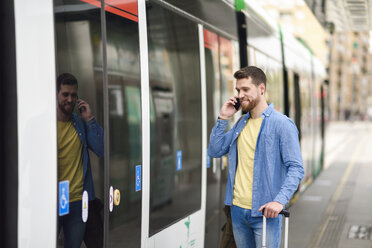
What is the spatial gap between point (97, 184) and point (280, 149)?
117cm

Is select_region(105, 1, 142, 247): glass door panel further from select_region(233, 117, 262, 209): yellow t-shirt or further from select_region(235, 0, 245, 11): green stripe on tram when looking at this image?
select_region(235, 0, 245, 11): green stripe on tram

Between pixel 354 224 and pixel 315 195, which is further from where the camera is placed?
pixel 315 195

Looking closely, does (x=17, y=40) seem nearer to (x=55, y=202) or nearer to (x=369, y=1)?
(x=55, y=202)

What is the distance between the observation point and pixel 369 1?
7.89 meters

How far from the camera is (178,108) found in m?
4.88

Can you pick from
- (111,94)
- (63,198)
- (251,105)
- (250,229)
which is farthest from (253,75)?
(63,198)

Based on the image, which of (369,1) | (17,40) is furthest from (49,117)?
(369,1)

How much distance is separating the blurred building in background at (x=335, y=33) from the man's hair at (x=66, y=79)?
565cm

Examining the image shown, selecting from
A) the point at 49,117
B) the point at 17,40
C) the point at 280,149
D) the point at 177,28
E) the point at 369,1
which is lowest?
the point at 280,149

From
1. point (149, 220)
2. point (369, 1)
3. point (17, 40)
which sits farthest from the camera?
point (369, 1)

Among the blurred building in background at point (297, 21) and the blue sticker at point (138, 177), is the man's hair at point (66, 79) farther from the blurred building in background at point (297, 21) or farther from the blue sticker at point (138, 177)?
the blurred building in background at point (297, 21)

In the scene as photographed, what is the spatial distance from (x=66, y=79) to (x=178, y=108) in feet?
7.26

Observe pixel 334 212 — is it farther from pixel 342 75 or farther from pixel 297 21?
pixel 342 75

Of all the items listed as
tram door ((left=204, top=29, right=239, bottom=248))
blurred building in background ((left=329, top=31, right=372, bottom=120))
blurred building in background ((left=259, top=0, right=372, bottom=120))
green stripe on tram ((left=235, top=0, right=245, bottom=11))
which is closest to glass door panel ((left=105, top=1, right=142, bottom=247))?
tram door ((left=204, top=29, right=239, bottom=248))
